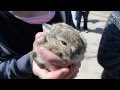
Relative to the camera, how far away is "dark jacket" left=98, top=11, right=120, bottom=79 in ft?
3.82

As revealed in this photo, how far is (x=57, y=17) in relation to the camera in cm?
107

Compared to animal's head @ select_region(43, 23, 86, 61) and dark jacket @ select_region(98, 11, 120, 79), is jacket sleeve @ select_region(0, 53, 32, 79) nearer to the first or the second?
animal's head @ select_region(43, 23, 86, 61)

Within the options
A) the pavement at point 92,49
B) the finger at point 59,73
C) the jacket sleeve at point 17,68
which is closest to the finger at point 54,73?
the finger at point 59,73

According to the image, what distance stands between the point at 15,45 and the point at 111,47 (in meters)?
0.35

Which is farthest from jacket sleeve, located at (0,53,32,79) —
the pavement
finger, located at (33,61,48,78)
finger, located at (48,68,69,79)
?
the pavement

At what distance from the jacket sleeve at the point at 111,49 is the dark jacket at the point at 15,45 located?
0.65ft

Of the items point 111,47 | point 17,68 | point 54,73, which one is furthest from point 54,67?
point 111,47

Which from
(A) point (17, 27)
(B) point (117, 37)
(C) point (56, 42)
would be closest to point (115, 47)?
(B) point (117, 37)

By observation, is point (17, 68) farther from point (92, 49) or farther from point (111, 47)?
point (92, 49)

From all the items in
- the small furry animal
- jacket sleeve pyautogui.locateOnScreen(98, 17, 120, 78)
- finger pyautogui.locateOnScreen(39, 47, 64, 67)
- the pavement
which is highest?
the small furry animal

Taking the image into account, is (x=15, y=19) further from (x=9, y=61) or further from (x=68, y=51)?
(x=68, y=51)

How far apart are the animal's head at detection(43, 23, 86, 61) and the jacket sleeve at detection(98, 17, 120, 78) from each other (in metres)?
0.43

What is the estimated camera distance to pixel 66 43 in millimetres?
726
